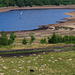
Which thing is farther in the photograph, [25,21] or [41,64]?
[25,21]

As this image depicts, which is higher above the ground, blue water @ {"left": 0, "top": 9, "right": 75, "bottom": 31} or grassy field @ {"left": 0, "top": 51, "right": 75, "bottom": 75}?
grassy field @ {"left": 0, "top": 51, "right": 75, "bottom": 75}

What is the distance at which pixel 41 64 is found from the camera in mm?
26047

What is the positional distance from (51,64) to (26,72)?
4437 millimetres

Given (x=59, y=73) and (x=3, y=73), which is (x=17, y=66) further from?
(x=59, y=73)

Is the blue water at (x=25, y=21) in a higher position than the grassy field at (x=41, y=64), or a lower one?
lower

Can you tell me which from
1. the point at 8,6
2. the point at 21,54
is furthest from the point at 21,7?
the point at 21,54

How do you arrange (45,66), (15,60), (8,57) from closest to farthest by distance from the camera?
1. (45,66)
2. (15,60)
3. (8,57)

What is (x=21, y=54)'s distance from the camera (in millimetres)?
31328

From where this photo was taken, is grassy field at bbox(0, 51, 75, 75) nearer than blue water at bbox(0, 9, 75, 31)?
Yes

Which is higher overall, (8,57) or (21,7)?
(8,57)

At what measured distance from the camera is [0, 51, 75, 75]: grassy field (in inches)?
894

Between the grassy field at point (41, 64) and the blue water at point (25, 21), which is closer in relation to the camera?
the grassy field at point (41, 64)

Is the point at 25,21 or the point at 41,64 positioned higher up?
the point at 41,64

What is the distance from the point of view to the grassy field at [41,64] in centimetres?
2272
